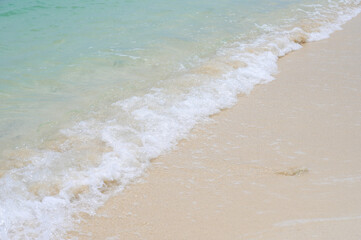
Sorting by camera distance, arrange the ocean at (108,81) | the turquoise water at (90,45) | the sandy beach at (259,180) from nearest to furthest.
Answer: the sandy beach at (259,180) < the ocean at (108,81) < the turquoise water at (90,45)

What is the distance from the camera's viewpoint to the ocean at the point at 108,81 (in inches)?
137

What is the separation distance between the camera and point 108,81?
19.4 feet

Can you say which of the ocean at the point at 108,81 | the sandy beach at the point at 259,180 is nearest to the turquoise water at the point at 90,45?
the ocean at the point at 108,81

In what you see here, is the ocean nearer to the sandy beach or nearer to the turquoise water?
the turquoise water

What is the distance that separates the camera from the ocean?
3.49 metres

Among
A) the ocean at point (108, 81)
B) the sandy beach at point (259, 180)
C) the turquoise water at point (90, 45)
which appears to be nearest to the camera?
the sandy beach at point (259, 180)

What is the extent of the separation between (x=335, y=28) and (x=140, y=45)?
4.23 m

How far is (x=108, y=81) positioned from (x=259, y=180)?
3.17 m

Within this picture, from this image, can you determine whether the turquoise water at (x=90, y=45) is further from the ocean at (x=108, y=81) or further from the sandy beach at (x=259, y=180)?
the sandy beach at (x=259, y=180)

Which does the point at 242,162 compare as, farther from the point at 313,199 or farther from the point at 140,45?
the point at 140,45

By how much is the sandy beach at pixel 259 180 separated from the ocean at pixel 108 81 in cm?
26

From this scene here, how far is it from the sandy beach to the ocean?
26 cm

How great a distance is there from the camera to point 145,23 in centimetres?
882

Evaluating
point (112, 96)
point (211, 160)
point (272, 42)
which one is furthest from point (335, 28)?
point (211, 160)
